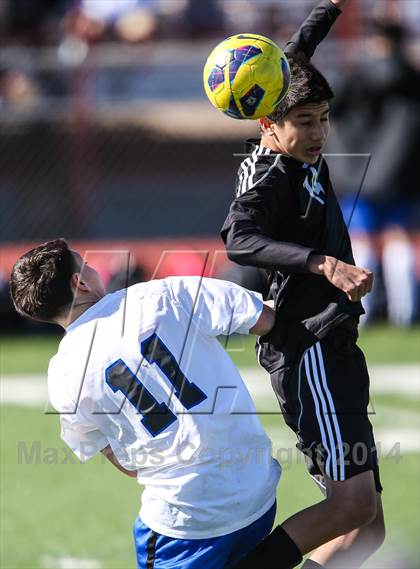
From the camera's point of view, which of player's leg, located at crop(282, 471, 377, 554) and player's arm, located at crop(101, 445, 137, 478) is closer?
player's leg, located at crop(282, 471, 377, 554)

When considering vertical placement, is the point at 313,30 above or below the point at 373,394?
above

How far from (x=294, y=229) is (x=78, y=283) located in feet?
2.65

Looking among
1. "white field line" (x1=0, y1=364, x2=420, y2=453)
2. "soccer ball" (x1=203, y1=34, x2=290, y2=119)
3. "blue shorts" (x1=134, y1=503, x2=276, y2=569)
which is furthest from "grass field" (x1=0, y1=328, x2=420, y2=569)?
"soccer ball" (x1=203, y1=34, x2=290, y2=119)

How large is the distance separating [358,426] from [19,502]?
2620 millimetres

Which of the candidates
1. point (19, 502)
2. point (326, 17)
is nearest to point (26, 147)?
point (19, 502)

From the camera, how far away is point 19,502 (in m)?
5.70

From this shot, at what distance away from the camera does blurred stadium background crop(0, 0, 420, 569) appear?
11.2 m

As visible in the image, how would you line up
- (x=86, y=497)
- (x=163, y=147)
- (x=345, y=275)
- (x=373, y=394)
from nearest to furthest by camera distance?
1. (x=345, y=275)
2. (x=86, y=497)
3. (x=373, y=394)
4. (x=163, y=147)

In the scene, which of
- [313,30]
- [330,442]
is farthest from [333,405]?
[313,30]

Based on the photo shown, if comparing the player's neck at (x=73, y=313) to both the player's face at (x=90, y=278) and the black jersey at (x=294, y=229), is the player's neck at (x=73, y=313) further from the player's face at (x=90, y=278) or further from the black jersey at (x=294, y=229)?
the black jersey at (x=294, y=229)

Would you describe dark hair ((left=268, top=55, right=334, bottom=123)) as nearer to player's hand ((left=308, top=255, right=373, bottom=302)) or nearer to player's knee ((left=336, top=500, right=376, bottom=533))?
player's hand ((left=308, top=255, right=373, bottom=302))

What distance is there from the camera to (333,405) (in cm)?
370

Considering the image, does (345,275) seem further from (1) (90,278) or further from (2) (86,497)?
(2) (86,497)

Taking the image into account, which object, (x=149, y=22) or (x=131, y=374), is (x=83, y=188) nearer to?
(x=149, y=22)
